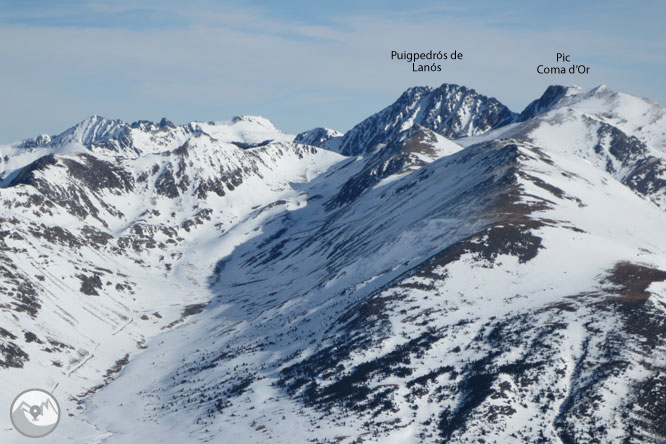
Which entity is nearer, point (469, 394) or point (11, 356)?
point (469, 394)

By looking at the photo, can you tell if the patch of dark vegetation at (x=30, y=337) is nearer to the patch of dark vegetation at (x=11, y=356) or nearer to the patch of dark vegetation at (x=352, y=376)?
the patch of dark vegetation at (x=11, y=356)

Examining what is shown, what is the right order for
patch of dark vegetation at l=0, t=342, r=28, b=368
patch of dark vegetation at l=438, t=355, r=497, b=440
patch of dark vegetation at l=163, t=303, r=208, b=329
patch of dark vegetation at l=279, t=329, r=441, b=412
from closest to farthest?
patch of dark vegetation at l=438, t=355, r=497, b=440 < patch of dark vegetation at l=279, t=329, r=441, b=412 < patch of dark vegetation at l=0, t=342, r=28, b=368 < patch of dark vegetation at l=163, t=303, r=208, b=329

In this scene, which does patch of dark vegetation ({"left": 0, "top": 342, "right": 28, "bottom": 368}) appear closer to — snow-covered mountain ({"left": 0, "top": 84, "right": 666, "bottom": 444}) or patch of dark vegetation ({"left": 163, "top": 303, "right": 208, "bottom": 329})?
snow-covered mountain ({"left": 0, "top": 84, "right": 666, "bottom": 444})

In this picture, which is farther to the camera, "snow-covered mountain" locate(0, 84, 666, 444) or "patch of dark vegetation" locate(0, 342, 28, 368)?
"patch of dark vegetation" locate(0, 342, 28, 368)

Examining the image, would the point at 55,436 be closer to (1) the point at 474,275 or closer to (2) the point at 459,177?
(1) the point at 474,275

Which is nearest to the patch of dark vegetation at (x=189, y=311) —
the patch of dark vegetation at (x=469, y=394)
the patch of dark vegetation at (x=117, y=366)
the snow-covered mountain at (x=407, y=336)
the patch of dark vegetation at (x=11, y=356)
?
the snow-covered mountain at (x=407, y=336)

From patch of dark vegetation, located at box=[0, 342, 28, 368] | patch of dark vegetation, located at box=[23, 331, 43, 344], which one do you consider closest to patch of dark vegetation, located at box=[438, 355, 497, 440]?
patch of dark vegetation, located at box=[0, 342, 28, 368]

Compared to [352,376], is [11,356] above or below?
below

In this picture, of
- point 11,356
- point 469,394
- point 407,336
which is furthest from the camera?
point 11,356

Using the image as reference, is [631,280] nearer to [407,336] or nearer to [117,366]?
[407,336]

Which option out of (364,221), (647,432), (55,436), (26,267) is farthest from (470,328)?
(26,267)

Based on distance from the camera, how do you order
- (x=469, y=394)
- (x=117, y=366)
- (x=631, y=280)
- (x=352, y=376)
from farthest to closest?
(x=117, y=366), (x=631, y=280), (x=352, y=376), (x=469, y=394)

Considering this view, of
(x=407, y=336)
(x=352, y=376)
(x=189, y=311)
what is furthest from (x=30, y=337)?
(x=407, y=336)
